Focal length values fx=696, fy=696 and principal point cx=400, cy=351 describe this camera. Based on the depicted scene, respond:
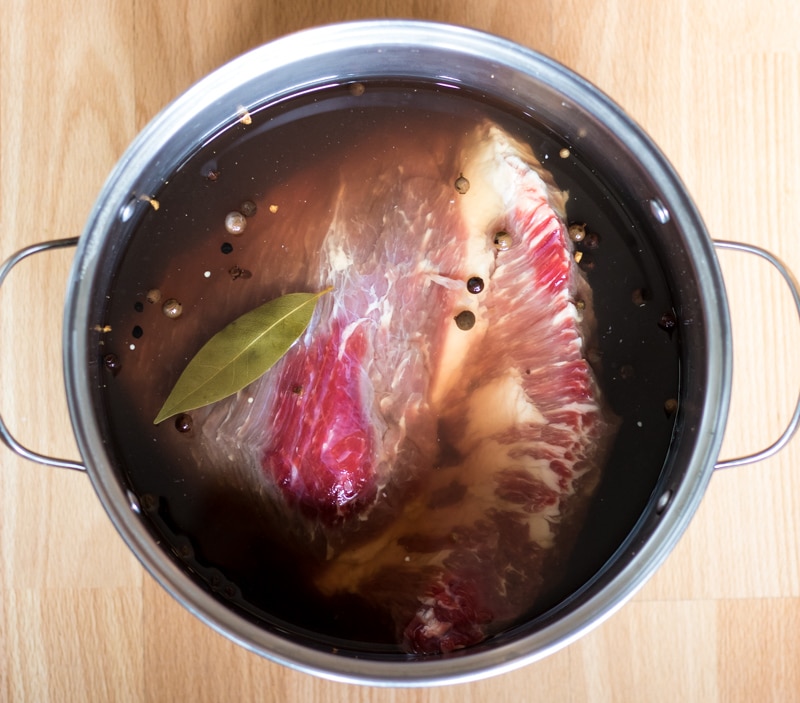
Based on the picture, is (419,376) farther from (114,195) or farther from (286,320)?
(114,195)

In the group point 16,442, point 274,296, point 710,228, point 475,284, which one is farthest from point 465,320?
point 16,442

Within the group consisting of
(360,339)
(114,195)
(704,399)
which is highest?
(114,195)

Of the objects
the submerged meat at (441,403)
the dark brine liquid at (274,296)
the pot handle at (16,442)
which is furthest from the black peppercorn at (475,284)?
the pot handle at (16,442)

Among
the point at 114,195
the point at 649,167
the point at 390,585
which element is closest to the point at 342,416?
the point at 390,585

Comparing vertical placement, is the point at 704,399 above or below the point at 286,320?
below

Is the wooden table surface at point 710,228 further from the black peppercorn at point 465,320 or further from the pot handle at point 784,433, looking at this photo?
the black peppercorn at point 465,320

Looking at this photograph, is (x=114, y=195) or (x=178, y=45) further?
(x=178, y=45)

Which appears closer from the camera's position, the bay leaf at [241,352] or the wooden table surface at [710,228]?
the bay leaf at [241,352]
